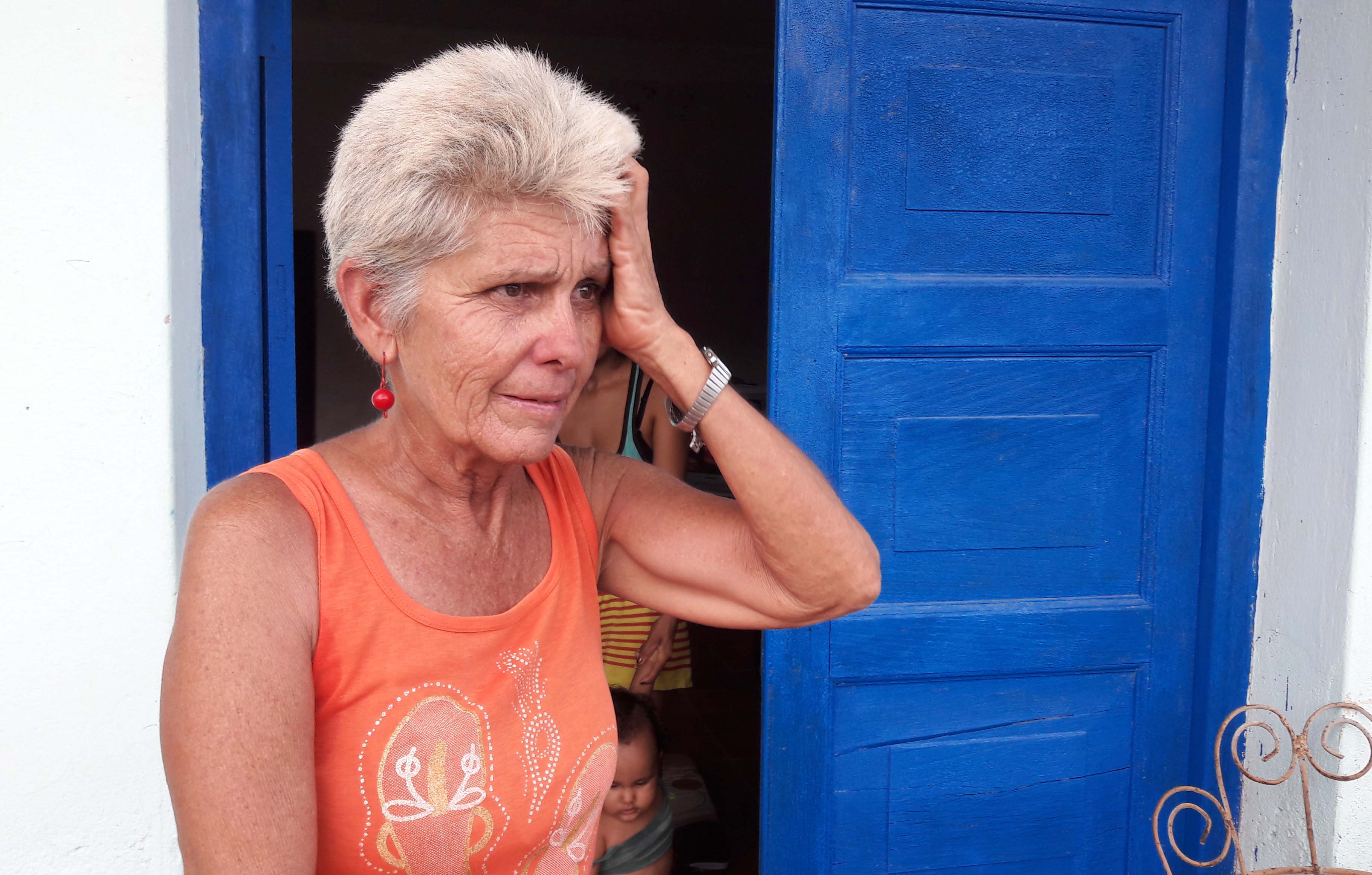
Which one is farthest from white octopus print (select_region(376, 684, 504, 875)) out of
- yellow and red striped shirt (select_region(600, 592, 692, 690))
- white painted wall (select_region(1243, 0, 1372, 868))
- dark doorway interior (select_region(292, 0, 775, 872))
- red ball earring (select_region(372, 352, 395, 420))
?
dark doorway interior (select_region(292, 0, 775, 872))

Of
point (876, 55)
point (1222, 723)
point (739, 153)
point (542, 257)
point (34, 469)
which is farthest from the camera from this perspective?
point (739, 153)

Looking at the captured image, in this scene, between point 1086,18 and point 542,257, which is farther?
point 1086,18

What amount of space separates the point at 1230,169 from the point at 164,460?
2.34m

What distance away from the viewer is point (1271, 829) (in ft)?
7.19

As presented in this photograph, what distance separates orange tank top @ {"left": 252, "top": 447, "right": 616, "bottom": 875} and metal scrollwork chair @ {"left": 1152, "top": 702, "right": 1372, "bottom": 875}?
1.16 m

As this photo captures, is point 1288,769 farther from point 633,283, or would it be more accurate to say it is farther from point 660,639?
point 633,283

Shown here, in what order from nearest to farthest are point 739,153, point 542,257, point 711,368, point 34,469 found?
point 542,257 < point 711,368 < point 34,469 < point 739,153

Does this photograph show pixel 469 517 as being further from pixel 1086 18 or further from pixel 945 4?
pixel 1086 18

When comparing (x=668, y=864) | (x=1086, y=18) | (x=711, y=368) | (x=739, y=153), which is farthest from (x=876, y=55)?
(x=739, y=153)

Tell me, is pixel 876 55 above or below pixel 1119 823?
above

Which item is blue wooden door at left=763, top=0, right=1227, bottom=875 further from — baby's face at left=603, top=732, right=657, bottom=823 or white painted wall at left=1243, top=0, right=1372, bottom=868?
baby's face at left=603, top=732, right=657, bottom=823

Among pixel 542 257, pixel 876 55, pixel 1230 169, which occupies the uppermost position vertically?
pixel 876 55

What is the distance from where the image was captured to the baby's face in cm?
272

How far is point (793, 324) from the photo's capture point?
2102 mm
